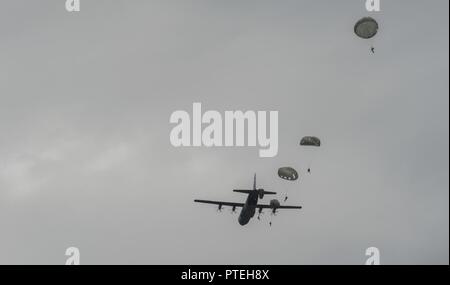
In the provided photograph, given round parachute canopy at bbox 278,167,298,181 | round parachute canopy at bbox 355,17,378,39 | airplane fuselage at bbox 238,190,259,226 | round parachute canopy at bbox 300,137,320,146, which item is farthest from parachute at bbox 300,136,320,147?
airplane fuselage at bbox 238,190,259,226

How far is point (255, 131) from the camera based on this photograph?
8906 cm

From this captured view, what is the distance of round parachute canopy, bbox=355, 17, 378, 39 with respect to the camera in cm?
7369

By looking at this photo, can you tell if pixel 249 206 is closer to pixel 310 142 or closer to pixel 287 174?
pixel 287 174

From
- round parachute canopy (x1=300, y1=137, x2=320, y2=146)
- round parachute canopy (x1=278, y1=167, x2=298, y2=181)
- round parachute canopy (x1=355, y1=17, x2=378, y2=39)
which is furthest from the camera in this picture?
round parachute canopy (x1=278, y1=167, x2=298, y2=181)

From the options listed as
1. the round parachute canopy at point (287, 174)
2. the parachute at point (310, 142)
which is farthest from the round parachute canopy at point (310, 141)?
the round parachute canopy at point (287, 174)

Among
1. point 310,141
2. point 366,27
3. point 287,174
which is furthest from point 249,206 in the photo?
point 366,27

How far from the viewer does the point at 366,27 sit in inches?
2908

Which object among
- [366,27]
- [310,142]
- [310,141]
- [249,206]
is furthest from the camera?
[249,206]

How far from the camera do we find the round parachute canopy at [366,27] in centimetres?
7369

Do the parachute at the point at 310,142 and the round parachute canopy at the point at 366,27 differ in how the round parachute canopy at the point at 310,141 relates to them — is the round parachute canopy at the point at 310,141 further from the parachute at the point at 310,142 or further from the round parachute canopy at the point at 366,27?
the round parachute canopy at the point at 366,27

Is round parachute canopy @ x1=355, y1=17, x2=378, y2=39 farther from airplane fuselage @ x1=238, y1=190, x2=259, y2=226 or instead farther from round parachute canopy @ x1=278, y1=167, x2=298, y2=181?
airplane fuselage @ x1=238, y1=190, x2=259, y2=226

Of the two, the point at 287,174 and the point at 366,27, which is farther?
the point at 287,174
